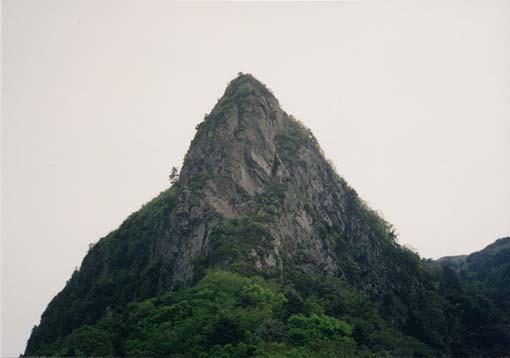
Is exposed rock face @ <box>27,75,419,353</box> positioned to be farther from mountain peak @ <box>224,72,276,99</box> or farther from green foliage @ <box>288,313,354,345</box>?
green foliage @ <box>288,313,354,345</box>

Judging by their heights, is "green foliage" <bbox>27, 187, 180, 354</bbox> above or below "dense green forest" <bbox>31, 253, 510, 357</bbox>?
above

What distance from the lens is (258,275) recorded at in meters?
64.2

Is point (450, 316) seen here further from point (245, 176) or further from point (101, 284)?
point (101, 284)

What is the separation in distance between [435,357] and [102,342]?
1758 inches

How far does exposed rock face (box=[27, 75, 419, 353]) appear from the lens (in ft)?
230

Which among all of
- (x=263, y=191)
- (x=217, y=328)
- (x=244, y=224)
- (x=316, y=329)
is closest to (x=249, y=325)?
(x=217, y=328)

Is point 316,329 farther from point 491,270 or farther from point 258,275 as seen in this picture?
point 491,270

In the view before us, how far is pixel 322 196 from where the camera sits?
9088 cm

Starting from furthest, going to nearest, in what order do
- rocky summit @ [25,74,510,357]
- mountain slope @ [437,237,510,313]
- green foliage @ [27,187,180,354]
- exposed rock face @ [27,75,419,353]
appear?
mountain slope @ [437,237,510,313]
green foliage @ [27,187,180,354]
exposed rock face @ [27,75,419,353]
rocky summit @ [25,74,510,357]

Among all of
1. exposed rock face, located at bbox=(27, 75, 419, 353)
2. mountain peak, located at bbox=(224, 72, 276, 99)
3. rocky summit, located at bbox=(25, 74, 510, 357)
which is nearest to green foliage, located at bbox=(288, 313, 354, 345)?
rocky summit, located at bbox=(25, 74, 510, 357)

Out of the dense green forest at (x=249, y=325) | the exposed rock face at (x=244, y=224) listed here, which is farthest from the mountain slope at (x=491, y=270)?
the dense green forest at (x=249, y=325)

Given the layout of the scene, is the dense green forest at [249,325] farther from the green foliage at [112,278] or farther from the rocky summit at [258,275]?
the green foliage at [112,278]

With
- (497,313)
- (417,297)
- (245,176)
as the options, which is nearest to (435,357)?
(417,297)

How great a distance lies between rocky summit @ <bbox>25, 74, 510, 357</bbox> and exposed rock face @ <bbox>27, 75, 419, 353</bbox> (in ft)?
0.73
